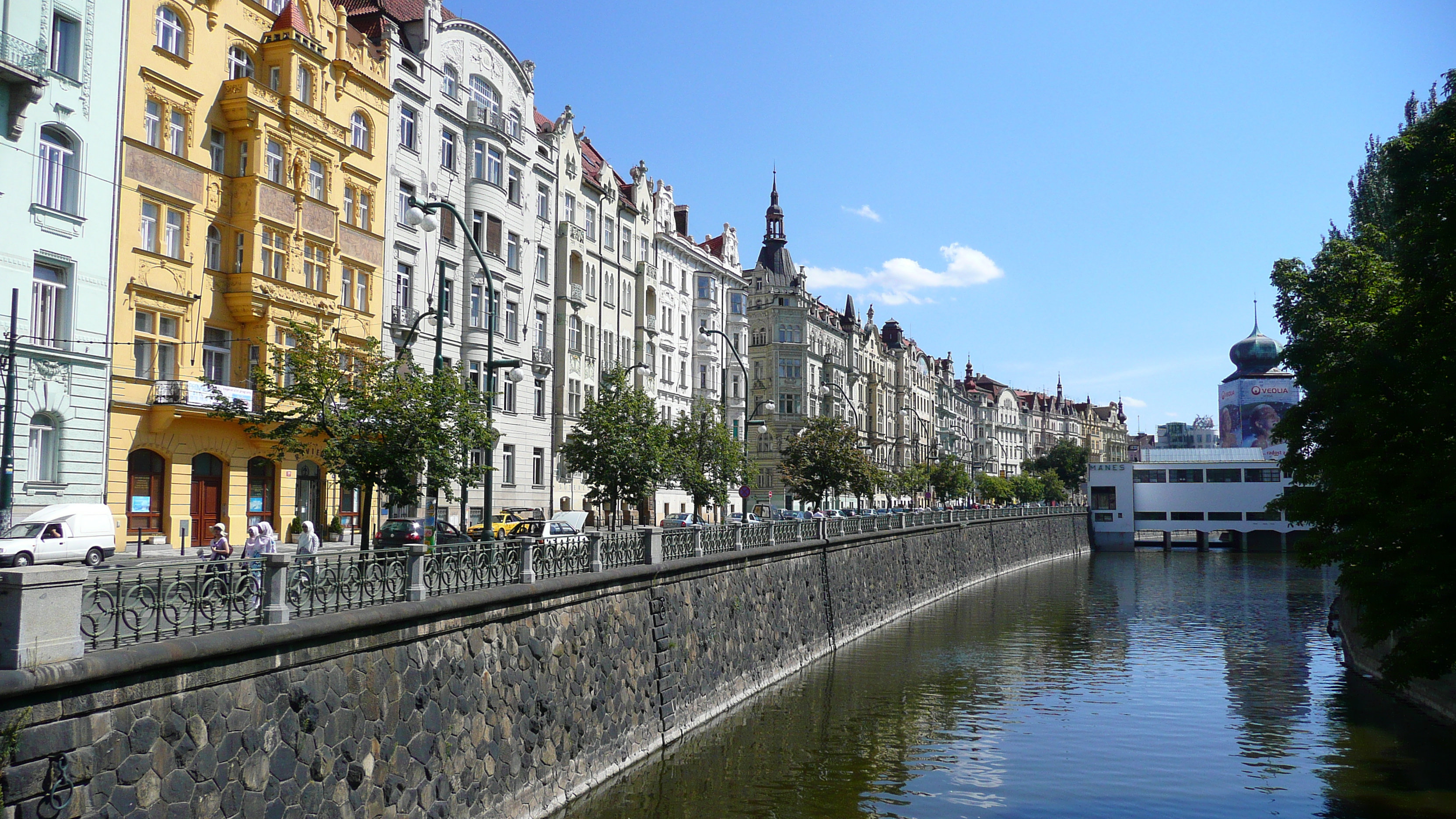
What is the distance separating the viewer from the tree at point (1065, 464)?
164 meters

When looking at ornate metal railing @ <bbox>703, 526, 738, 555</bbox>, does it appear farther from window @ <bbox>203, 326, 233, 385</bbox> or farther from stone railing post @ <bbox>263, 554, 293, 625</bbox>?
window @ <bbox>203, 326, 233, 385</bbox>

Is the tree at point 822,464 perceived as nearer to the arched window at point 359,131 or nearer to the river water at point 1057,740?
the river water at point 1057,740

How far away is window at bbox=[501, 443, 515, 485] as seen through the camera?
49.5 metres

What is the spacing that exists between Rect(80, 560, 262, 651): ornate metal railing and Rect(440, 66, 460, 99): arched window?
37449 millimetres

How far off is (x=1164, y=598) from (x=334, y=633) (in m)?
54.4

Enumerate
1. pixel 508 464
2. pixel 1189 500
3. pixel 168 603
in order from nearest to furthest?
pixel 168 603, pixel 508 464, pixel 1189 500

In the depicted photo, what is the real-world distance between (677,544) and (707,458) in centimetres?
2400

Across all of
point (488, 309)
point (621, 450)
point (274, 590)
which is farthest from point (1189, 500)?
point (274, 590)

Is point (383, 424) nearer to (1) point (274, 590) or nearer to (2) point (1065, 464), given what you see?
(1) point (274, 590)

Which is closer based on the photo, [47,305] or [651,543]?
[651,543]

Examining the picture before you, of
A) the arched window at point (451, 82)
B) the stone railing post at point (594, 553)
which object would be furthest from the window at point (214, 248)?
the stone railing post at point (594, 553)

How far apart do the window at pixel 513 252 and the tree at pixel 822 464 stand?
2185 cm

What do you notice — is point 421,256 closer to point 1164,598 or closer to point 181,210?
point 181,210

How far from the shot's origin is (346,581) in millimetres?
13273
